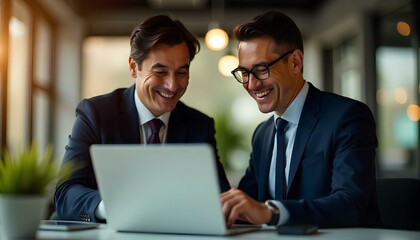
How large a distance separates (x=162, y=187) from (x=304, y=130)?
3.11 feet

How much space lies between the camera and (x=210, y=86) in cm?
1117

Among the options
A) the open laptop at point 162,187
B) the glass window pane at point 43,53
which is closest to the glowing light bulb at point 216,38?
the glass window pane at point 43,53

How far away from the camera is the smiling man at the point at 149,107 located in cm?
275

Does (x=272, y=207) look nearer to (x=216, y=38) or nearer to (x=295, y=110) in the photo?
(x=295, y=110)

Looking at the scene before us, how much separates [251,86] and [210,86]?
856 centimetres

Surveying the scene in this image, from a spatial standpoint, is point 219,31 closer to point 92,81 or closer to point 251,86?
point 92,81

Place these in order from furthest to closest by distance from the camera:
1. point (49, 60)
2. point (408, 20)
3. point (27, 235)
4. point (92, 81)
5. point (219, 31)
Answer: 1. point (92, 81)
2. point (49, 60)
3. point (219, 31)
4. point (408, 20)
5. point (27, 235)

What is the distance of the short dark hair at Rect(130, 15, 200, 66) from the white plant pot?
1.25m

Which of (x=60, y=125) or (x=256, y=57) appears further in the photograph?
(x=60, y=125)

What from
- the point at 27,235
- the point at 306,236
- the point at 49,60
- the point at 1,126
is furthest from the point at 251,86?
the point at 49,60

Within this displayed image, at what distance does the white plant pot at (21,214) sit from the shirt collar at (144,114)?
118 centimetres

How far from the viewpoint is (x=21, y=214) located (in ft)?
5.55

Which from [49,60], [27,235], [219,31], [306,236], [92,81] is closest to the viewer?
[27,235]

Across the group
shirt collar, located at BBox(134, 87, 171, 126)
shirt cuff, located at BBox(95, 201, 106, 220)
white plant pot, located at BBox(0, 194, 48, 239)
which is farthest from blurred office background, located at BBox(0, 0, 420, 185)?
white plant pot, located at BBox(0, 194, 48, 239)
